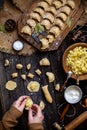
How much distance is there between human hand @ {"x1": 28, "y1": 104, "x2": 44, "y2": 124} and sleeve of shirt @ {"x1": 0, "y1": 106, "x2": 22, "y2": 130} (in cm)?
7

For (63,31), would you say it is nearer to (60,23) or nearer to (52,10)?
(60,23)

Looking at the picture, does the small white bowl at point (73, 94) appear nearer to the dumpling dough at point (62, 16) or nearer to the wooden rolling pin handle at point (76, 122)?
the wooden rolling pin handle at point (76, 122)

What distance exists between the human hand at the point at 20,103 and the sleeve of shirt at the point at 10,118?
0.9 inches

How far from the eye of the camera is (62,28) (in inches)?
129

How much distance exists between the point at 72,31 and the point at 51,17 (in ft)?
0.57

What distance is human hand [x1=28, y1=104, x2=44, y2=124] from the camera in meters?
2.96

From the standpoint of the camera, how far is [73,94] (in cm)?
310

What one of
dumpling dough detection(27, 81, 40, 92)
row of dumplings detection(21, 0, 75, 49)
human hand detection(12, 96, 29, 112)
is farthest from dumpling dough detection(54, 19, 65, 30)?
human hand detection(12, 96, 29, 112)

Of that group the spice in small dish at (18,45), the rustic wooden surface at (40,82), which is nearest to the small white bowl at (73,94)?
the rustic wooden surface at (40,82)

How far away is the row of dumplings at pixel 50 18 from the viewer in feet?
10.6

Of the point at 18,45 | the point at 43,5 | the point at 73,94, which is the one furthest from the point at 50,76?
the point at 43,5

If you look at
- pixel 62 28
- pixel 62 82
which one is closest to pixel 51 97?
pixel 62 82

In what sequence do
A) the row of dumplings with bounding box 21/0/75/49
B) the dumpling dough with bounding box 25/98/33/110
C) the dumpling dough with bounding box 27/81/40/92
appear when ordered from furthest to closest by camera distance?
the row of dumplings with bounding box 21/0/75/49 → the dumpling dough with bounding box 27/81/40/92 → the dumpling dough with bounding box 25/98/33/110

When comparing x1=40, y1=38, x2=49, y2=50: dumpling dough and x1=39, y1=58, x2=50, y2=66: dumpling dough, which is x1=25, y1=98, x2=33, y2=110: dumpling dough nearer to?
x1=39, y1=58, x2=50, y2=66: dumpling dough
